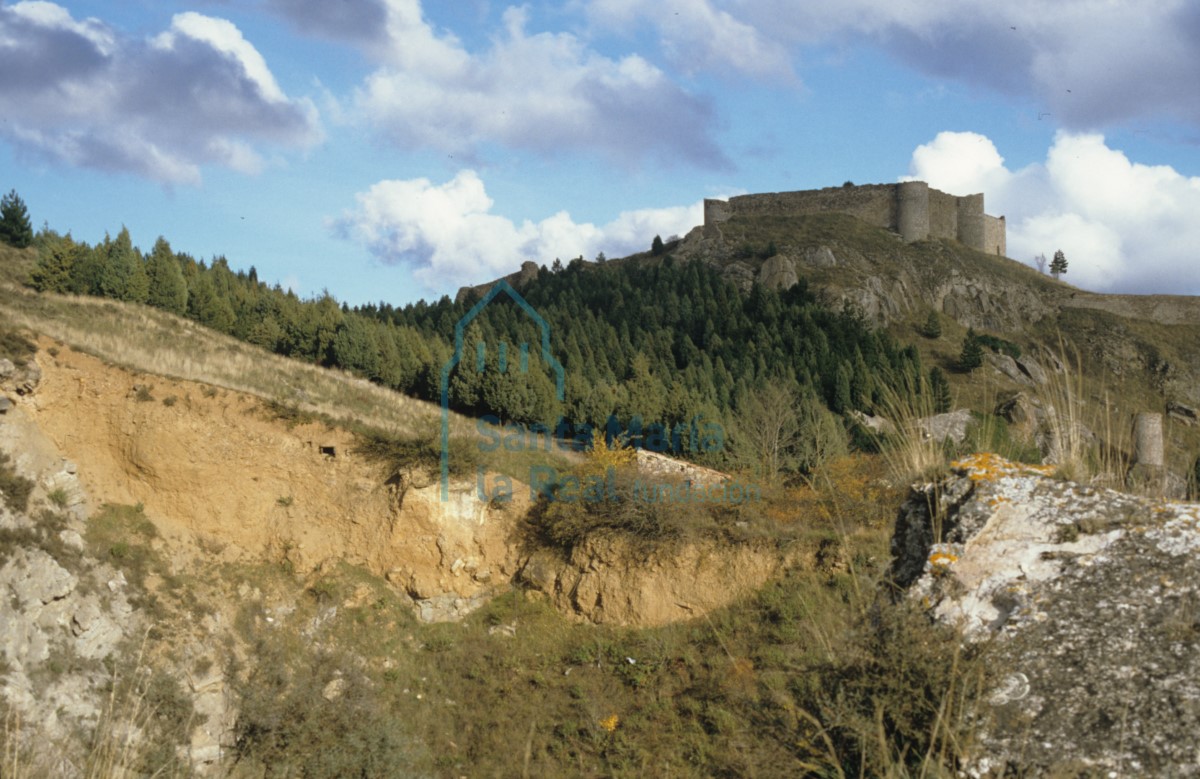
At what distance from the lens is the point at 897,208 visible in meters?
67.1

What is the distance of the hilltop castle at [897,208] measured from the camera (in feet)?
218

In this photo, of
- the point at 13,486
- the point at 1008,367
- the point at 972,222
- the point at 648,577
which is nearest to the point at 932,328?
the point at 1008,367

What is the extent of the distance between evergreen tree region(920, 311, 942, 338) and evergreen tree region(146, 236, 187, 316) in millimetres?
40628

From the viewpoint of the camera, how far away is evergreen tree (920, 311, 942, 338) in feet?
178

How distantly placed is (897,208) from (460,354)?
148ft

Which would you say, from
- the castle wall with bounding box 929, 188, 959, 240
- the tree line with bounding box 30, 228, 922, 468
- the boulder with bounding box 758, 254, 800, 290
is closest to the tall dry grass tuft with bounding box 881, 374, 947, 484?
the tree line with bounding box 30, 228, 922, 468

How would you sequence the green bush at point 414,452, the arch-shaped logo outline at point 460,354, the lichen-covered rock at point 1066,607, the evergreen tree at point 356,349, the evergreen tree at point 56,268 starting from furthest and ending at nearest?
the evergreen tree at point 356,349, the evergreen tree at point 56,268, the arch-shaped logo outline at point 460,354, the green bush at point 414,452, the lichen-covered rock at point 1066,607

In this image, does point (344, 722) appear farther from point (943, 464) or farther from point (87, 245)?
point (87, 245)

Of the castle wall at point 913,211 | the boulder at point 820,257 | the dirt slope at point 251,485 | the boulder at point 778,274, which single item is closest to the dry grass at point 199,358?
the dirt slope at point 251,485

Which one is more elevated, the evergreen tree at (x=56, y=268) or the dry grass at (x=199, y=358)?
the evergreen tree at (x=56, y=268)

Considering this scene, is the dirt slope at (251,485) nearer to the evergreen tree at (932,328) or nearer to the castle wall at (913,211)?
the evergreen tree at (932,328)

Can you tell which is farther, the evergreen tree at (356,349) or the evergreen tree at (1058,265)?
the evergreen tree at (1058,265)

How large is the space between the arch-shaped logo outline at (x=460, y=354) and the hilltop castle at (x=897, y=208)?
1729 centimetres

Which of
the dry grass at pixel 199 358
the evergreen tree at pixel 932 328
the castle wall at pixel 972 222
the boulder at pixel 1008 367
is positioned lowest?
the dry grass at pixel 199 358
